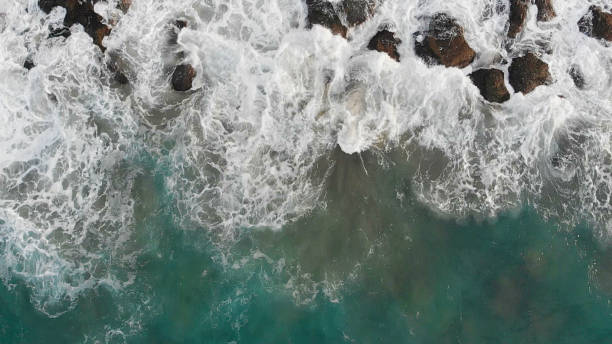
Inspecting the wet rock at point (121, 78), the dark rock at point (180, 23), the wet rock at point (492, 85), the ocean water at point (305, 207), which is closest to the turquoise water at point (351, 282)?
the ocean water at point (305, 207)

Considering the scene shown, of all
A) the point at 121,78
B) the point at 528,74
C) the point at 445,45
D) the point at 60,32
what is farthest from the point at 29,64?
the point at 528,74

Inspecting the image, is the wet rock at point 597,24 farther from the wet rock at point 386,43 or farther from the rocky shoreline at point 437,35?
the wet rock at point 386,43

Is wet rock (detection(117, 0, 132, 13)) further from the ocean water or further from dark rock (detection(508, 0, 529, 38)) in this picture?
dark rock (detection(508, 0, 529, 38))

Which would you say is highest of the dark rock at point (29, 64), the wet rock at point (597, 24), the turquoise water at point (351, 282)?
the wet rock at point (597, 24)

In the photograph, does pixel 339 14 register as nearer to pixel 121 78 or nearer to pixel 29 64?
pixel 121 78

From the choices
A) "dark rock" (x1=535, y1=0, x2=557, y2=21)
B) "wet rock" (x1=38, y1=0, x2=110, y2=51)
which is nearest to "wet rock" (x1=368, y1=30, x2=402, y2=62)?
"dark rock" (x1=535, y1=0, x2=557, y2=21)

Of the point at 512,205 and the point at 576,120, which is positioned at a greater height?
the point at 576,120

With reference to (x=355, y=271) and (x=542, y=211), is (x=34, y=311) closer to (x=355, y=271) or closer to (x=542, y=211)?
(x=355, y=271)

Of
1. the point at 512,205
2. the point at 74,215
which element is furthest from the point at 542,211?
the point at 74,215
